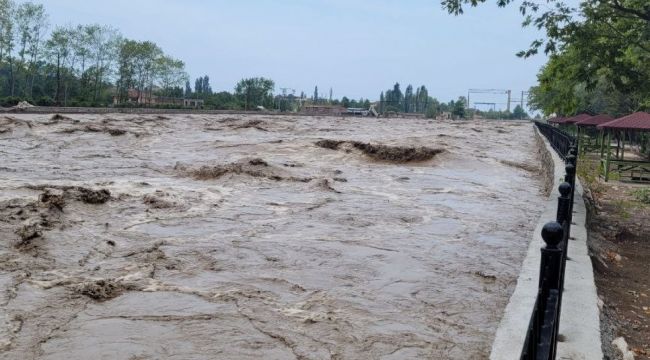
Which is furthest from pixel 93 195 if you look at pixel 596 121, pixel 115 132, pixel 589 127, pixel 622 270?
pixel 589 127

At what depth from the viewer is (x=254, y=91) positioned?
Result: 362 ft

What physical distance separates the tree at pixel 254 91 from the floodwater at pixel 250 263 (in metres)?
90.8

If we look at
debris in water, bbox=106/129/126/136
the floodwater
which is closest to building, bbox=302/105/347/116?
debris in water, bbox=106/129/126/136

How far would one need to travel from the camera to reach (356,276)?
7832mm

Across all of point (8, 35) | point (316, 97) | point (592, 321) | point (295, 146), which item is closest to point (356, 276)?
point (592, 321)

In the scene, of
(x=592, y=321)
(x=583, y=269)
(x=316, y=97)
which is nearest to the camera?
(x=592, y=321)

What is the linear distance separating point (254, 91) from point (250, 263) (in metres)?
104

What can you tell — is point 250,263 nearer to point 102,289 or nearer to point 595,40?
point 102,289

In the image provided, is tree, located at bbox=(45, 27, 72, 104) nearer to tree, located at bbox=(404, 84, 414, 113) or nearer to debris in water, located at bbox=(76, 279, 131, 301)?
debris in water, located at bbox=(76, 279, 131, 301)

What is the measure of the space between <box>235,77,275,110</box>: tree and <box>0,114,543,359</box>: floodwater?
9080cm

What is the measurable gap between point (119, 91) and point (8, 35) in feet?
64.1

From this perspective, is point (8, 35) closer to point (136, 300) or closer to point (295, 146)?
point (295, 146)

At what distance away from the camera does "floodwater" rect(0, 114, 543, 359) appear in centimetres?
570

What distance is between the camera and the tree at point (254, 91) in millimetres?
107375
